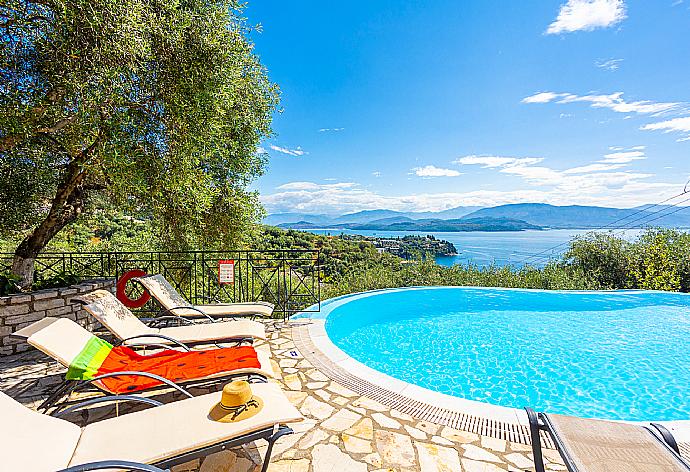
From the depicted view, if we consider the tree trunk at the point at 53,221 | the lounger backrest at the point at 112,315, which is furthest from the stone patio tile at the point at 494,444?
the tree trunk at the point at 53,221

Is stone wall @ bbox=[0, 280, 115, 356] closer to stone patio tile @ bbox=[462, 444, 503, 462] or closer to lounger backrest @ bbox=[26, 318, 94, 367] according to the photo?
lounger backrest @ bbox=[26, 318, 94, 367]

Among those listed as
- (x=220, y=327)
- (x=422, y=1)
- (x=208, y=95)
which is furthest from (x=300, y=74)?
(x=220, y=327)

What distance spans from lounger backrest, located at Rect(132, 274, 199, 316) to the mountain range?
12.5 feet

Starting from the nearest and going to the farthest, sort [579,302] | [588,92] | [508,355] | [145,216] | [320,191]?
[508,355] → [145,216] → [579,302] → [588,92] → [320,191]

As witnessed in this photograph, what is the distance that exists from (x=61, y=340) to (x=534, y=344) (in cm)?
713

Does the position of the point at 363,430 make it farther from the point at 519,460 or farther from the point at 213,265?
the point at 213,265

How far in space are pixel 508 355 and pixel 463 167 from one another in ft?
63.9

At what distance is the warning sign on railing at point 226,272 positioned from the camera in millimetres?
6531

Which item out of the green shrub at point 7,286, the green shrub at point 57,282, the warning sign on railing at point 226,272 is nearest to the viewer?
the green shrub at point 7,286

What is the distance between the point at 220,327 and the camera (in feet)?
14.7

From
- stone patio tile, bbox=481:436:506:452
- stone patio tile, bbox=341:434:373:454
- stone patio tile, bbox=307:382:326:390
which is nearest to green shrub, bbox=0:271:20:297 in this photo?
stone patio tile, bbox=307:382:326:390

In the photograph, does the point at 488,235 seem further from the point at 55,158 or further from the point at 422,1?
the point at 55,158

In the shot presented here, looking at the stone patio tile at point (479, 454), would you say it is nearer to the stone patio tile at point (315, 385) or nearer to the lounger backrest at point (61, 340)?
the stone patio tile at point (315, 385)

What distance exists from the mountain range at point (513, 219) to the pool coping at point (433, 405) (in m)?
5.51
